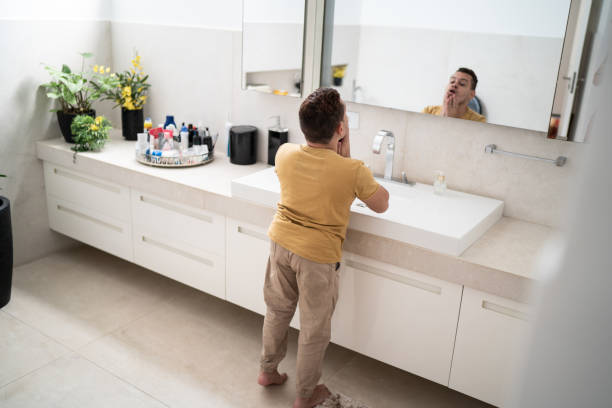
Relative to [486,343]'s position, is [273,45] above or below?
above

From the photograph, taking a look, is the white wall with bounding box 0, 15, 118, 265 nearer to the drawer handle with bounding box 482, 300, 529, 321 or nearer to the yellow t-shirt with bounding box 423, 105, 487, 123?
the yellow t-shirt with bounding box 423, 105, 487, 123

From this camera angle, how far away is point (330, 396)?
2.20 m

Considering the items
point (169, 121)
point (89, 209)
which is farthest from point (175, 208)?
point (89, 209)

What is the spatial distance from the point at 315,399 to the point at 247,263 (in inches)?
25.8

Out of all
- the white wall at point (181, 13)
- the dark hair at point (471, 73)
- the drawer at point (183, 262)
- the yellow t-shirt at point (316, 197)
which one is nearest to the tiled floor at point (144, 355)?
the drawer at point (183, 262)

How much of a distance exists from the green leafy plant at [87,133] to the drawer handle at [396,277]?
5.37 ft

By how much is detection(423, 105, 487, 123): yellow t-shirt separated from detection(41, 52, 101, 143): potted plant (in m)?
1.84

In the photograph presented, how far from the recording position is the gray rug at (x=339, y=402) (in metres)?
2.15

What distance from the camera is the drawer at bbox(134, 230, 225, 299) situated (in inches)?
102

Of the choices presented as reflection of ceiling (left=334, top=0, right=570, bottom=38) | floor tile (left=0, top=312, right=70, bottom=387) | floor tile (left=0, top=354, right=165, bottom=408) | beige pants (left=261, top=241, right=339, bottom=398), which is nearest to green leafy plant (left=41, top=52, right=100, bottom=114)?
floor tile (left=0, top=312, right=70, bottom=387)

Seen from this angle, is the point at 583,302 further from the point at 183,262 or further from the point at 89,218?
the point at 89,218

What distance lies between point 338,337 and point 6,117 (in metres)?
2.12

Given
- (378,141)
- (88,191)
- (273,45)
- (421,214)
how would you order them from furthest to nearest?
1. (88,191)
2. (273,45)
3. (378,141)
4. (421,214)

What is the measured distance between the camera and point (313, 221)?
6.19ft
